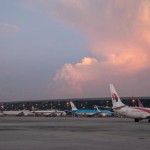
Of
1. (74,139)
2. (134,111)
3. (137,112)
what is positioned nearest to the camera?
(74,139)

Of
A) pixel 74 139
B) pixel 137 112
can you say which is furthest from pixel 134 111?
pixel 74 139

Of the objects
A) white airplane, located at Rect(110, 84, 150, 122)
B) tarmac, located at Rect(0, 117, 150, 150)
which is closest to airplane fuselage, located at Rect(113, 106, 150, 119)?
white airplane, located at Rect(110, 84, 150, 122)

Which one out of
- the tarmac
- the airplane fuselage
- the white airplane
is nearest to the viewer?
the tarmac

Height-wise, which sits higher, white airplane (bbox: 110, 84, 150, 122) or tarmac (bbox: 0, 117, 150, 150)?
white airplane (bbox: 110, 84, 150, 122)

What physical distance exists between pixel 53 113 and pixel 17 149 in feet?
551

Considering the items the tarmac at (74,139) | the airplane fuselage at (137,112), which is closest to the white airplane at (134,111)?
the airplane fuselage at (137,112)

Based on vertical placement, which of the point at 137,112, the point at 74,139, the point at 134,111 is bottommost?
the point at 74,139

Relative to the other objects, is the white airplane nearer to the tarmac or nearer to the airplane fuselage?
the airplane fuselage

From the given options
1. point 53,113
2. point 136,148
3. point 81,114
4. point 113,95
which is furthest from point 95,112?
point 136,148

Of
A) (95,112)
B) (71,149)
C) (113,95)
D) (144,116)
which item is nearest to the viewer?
(71,149)

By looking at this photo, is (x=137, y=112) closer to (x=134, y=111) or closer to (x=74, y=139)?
(x=134, y=111)

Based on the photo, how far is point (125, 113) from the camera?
273 ft

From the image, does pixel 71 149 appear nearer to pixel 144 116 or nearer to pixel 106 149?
pixel 106 149

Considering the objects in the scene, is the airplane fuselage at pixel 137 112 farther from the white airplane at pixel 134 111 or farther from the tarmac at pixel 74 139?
the tarmac at pixel 74 139
